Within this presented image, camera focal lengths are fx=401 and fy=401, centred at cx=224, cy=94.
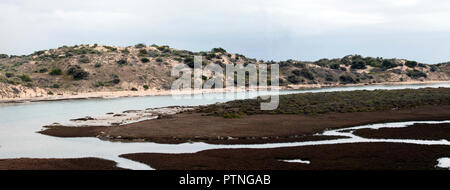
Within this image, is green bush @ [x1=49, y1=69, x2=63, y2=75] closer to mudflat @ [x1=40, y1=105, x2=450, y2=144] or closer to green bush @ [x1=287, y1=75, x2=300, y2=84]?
mudflat @ [x1=40, y1=105, x2=450, y2=144]

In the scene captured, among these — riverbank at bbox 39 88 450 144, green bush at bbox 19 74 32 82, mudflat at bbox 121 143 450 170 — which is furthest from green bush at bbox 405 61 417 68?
mudflat at bbox 121 143 450 170

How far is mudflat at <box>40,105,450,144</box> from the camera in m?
36.8

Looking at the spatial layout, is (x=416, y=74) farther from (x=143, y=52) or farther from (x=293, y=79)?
(x=143, y=52)

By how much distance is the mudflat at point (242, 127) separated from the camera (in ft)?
121

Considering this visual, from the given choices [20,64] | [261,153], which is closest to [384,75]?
[20,64]

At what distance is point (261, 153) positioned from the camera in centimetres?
2852

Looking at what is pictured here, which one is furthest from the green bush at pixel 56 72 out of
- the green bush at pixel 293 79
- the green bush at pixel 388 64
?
the green bush at pixel 388 64

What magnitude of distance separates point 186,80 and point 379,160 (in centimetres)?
10641

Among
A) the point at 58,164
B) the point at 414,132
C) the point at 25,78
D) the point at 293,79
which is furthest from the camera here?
the point at 293,79

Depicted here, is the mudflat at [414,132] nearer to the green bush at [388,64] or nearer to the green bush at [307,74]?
the green bush at [307,74]

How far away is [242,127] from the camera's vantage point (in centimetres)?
4212

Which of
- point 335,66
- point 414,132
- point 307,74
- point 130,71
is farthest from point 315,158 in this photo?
point 335,66
